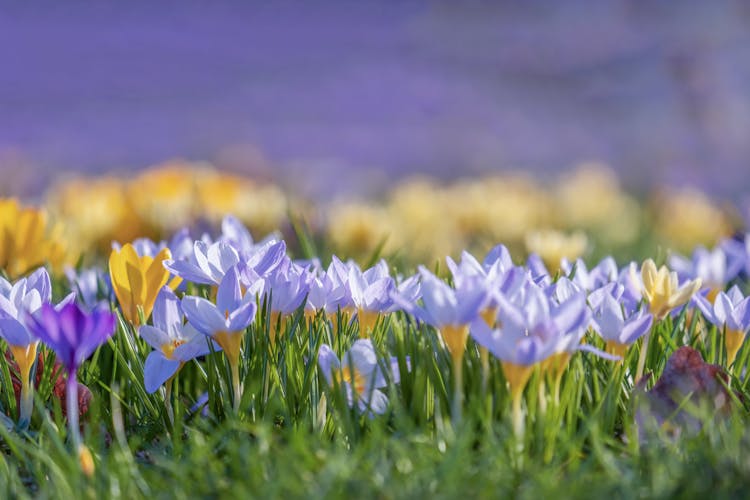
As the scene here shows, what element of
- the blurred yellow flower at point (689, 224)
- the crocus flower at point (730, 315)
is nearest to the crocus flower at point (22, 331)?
the crocus flower at point (730, 315)

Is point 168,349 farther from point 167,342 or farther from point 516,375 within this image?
point 516,375

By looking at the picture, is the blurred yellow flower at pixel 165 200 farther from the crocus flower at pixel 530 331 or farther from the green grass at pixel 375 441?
the crocus flower at pixel 530 331

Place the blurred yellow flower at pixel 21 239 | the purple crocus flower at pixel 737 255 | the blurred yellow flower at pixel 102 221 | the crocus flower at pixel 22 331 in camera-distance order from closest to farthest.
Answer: the crocus flower at pixel 22 331
the purple crocus flower at pixel 737 255
the blurred yellow flower at pixel 21 239
the blurred yellow flower at pixel 102 221

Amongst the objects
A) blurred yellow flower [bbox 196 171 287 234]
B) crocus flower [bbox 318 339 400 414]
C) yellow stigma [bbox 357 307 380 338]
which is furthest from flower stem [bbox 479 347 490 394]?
blurred yellow flower [bbox 196 171 287 234]

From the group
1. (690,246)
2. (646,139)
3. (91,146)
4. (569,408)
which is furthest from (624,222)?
(91,146)

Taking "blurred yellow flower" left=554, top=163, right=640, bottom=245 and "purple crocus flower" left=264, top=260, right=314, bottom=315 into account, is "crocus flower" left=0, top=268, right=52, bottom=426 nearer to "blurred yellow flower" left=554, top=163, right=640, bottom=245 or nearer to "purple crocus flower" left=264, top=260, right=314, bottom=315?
"purple crocus flower" left=264, top=260, right=314, bottom=315

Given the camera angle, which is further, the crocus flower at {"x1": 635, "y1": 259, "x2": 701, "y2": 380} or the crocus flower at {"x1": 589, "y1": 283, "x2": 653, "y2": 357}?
the crocus flower at {"x1": 635, "y1": 259, "x2": 701, "y2": 380}

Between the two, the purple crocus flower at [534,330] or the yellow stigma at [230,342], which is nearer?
the purple crocus flower at [534,330]

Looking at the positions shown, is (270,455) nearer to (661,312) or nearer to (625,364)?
(625,364)
